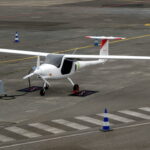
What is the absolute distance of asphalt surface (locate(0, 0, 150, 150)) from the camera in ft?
86.7

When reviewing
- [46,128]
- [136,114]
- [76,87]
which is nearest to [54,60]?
[76,87]

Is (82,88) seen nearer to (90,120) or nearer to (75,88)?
(75,88)

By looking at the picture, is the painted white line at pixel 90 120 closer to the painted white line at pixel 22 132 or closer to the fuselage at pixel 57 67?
the painted white line at pixel 22 132

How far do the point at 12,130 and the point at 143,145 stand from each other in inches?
257

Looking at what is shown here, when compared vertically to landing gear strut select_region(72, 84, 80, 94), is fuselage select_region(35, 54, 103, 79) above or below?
above

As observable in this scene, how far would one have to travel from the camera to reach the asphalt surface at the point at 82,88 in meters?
26.4

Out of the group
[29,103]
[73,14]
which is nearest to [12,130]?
[29,103]

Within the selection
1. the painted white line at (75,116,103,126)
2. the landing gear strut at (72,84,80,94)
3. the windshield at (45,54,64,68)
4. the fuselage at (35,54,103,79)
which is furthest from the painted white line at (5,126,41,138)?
the landing gear strut at (72,84,80,94)

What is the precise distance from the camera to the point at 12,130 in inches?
1101

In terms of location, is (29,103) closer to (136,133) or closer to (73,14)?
(136,133)

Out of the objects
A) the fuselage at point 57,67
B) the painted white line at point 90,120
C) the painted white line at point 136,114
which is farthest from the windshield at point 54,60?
the painted white line at point 136,114

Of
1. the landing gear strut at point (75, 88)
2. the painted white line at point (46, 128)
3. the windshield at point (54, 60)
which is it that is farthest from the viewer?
the landing gear strut at point (75, 88)

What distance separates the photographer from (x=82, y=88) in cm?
3706

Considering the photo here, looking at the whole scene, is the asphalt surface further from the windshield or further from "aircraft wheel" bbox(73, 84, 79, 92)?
the windshield
